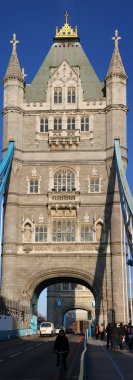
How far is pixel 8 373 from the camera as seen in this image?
19.4 metres

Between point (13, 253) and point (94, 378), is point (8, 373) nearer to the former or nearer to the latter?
point (94, 378)

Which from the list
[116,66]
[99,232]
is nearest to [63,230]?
[99,232]

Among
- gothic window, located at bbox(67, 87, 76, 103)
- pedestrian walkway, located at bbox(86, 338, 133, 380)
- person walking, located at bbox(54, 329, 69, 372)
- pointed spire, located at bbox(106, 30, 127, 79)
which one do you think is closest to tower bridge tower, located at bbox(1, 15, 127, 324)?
gothic window, located at bbox(67, 87, 76, 103)

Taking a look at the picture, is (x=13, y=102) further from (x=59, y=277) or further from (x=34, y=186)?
(x=59, y=277)

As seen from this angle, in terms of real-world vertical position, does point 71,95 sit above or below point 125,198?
above

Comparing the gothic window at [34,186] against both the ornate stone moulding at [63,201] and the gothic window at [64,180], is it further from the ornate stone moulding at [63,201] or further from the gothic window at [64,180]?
the gothic window at [64,180]

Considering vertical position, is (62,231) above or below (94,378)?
above

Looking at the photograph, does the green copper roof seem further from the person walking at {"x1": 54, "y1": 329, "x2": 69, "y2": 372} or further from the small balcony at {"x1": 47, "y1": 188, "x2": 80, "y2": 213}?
the person walking at {"x1": 54, "y1": 329, "x2": 69, "y2": 372}

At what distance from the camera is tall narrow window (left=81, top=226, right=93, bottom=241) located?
5381cm

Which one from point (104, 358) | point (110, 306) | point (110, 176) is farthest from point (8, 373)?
point (110, 176)

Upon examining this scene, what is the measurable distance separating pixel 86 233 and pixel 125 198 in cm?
866

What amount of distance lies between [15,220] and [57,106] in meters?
12.1

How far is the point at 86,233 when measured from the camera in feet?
177

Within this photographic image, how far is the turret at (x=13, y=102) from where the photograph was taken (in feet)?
185
